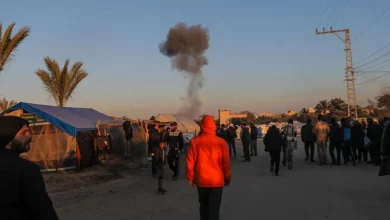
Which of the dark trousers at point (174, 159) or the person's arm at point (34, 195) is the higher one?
the person's arm at point (34, 195)

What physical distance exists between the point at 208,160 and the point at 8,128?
328 centimetres

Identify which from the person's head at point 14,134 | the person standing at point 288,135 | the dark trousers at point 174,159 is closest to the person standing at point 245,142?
the person standing at point 288,135

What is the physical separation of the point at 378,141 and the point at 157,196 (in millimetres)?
9272

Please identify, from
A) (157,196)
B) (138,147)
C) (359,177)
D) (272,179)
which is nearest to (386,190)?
(359,177)

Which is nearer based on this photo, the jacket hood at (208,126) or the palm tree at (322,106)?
the jacket hood at (208,126)

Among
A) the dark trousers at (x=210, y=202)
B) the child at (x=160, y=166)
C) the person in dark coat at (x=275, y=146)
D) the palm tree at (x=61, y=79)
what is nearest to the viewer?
the dark trousers at (x=210, y=202)

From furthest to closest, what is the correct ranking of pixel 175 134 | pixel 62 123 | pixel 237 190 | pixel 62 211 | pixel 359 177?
pixel 62 123 < pixel 175 134 < pixel 359 177 < pixel 237 190 < pixel 62 211

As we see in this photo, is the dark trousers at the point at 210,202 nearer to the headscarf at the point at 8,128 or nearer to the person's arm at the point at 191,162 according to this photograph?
the person's arm at the point at 191,162

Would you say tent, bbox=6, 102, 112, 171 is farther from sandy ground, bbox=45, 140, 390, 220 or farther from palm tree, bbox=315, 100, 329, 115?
palm tree, bbox=315, 100, 329, 115

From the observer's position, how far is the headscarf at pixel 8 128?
9.23 ft

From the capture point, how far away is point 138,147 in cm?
1945

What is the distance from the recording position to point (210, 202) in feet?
18.1

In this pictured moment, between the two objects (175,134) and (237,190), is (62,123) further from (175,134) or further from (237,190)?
(237,190)

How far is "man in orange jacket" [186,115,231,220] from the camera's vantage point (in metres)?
5.54
